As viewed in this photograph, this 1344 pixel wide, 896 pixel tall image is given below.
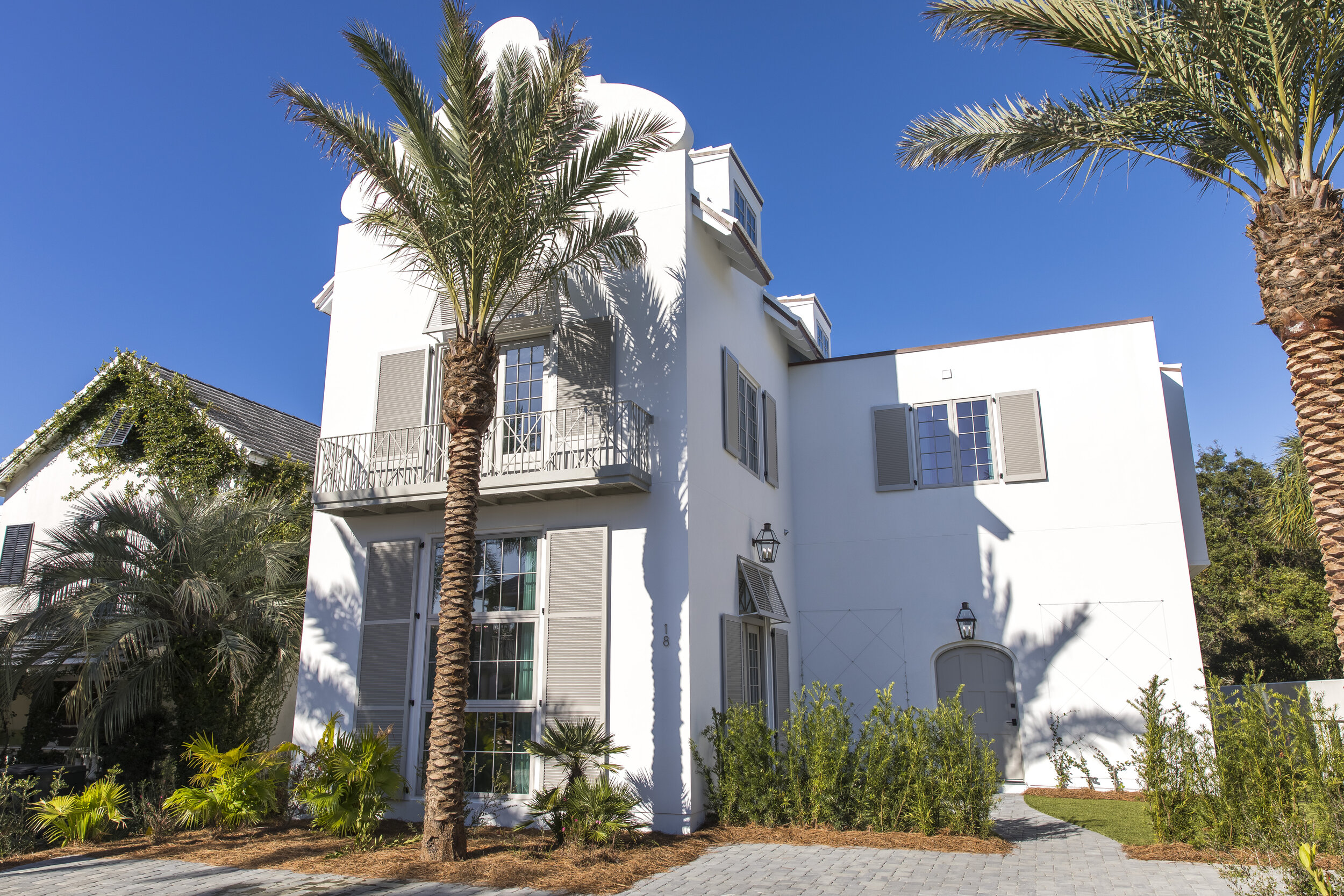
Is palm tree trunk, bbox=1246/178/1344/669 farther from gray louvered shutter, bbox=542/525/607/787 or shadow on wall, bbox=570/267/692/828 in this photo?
gray louvered shutter, bbox=542/525/607/787

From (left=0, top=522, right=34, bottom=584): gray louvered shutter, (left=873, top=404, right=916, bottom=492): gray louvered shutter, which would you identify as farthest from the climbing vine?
(left=873, top=404, right=916, bottom=492): gray louvered shutter

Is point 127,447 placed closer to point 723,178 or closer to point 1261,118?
point 723,178

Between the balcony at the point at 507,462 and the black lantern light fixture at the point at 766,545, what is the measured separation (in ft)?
9.37

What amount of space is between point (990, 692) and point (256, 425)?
1432cm

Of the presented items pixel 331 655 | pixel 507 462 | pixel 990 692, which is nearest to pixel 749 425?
pixel 507 462

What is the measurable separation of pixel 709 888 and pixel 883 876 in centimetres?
157

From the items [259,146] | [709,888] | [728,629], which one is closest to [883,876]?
[709,888]

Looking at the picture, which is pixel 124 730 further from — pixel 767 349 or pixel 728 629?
pixel 767 349

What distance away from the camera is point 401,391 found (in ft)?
39.0

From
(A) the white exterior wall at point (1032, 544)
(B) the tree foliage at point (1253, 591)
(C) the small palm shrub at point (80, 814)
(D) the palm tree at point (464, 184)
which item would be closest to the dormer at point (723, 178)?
(A) the white exterior wall at point (1032, 544)

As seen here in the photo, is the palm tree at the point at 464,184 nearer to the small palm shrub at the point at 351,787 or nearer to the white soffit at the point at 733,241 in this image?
the small palm shrub at the point at 351,787

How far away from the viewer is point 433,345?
11930mm

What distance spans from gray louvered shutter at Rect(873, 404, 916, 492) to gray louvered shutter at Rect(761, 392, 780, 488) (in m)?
1.69

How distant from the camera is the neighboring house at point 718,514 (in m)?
10.2
